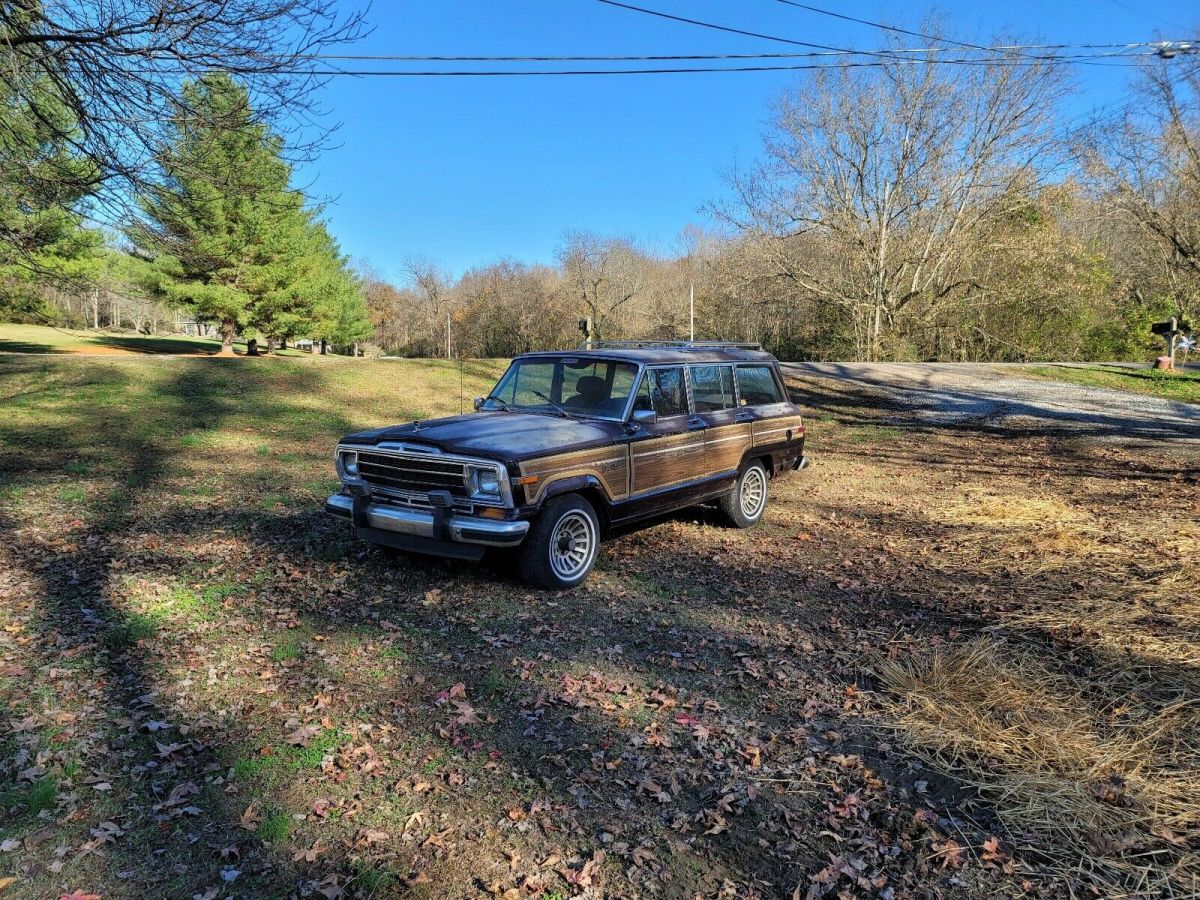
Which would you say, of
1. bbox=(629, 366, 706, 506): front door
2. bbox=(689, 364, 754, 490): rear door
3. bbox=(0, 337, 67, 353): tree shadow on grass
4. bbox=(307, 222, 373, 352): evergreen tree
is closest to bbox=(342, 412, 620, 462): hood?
bbox=(629, 366, 706, 506): front door

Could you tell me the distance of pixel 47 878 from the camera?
105 inches

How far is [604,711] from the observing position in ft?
13.0

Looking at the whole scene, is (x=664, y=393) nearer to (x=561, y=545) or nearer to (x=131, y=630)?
(x=561, y=545)

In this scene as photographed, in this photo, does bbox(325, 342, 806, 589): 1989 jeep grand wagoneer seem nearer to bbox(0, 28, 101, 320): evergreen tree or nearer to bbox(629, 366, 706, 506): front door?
bbox(629, 366, 706, 506): front door

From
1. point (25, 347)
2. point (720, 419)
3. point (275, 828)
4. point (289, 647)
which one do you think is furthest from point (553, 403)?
point (25, 347)

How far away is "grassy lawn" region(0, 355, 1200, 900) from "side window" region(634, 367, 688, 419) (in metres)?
1.37

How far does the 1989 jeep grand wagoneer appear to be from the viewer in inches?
207

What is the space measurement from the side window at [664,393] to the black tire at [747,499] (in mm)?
1277

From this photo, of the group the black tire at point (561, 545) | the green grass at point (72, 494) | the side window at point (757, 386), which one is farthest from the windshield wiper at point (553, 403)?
the green grass at point (72, 494)

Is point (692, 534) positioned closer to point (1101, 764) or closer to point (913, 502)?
point (913, 502)

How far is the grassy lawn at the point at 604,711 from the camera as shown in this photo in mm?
2844

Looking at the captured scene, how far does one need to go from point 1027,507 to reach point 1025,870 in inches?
271

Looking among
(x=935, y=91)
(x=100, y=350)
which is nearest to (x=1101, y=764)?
(x=935, y=91)

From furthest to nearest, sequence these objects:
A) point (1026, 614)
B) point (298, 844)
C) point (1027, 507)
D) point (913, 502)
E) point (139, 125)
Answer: point (913, 502) → point (1027, 507) → point (139, 125) → point (1026, 614) → point (298, 844)
